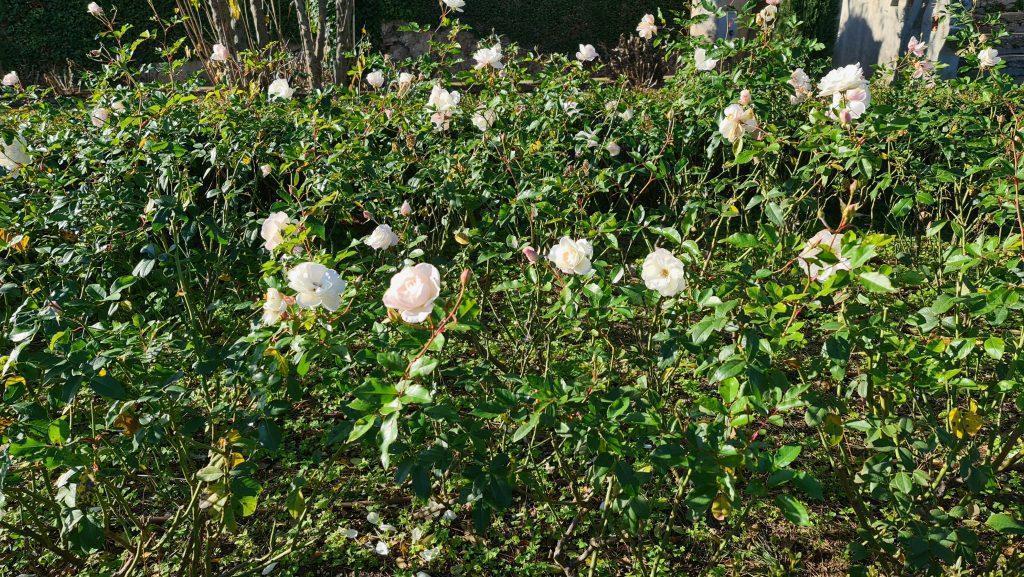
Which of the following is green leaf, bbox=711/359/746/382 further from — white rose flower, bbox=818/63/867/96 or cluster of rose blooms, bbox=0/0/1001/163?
white rose flower, bbox=818/63/867/96

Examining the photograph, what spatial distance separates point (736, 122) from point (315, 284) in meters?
1.12

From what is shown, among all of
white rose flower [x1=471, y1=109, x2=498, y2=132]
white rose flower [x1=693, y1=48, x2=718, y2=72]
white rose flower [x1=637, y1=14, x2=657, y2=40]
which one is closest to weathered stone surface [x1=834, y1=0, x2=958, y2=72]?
white rose flower [x1=637, y1=14, x2=657, y2=40]

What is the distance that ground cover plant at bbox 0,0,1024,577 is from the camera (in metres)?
1.20

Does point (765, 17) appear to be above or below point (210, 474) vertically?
above

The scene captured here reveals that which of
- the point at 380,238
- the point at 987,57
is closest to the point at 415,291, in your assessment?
the point at 380,238

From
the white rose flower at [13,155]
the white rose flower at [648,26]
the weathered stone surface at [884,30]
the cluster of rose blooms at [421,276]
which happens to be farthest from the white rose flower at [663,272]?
the weathered stone surface at [884,30]

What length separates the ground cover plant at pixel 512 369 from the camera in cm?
120

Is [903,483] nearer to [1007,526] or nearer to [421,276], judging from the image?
[1007,526]

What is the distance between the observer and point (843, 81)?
1638mm

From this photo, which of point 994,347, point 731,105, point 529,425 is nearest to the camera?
point 529,425

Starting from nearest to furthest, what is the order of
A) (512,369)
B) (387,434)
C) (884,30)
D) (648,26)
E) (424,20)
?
(387,434) → (512,369) → (648,26) → (884,30) → (424,20)

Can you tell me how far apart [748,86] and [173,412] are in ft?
6.44

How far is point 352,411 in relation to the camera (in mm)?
1131

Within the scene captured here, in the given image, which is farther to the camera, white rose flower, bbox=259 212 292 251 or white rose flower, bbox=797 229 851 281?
white rose flower, bbox=259 212 292 251
